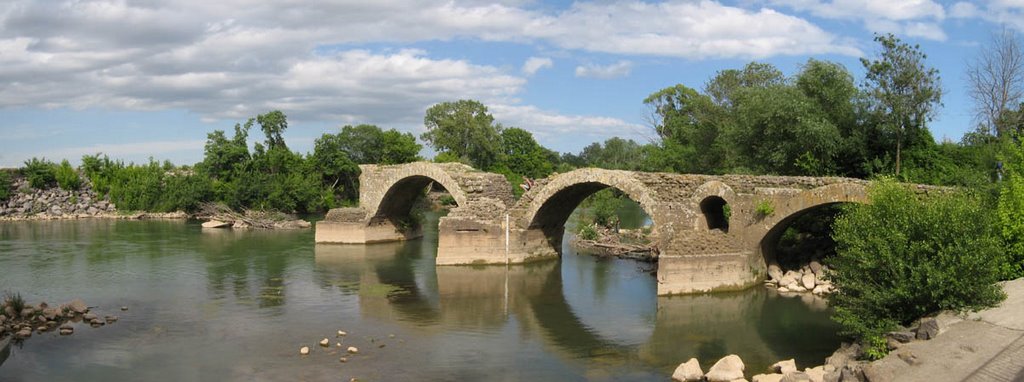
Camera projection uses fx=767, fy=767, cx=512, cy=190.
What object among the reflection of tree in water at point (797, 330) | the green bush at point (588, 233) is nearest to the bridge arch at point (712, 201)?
the reflection of tree in water at point (797, 330)

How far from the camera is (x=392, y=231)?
3428cm

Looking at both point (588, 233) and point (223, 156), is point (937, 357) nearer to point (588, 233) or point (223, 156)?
point (588, 233)

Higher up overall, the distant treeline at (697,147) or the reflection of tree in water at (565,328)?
the distant treeline at (697,147)

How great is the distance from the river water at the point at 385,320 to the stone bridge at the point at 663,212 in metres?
0.65

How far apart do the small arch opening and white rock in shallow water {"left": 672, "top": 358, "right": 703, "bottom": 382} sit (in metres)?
8.39

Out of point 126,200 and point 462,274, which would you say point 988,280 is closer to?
point 462,274

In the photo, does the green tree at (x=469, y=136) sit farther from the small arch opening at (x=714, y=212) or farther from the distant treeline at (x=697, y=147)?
the small arch opening at (x=714, y=212)

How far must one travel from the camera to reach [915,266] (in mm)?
12516

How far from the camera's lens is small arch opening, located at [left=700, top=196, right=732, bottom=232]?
2145cm

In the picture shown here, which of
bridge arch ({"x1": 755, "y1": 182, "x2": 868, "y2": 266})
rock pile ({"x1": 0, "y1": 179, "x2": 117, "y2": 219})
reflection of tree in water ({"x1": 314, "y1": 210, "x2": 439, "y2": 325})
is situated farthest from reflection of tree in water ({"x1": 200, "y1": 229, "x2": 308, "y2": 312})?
rock pile ({"x1": 0, "y1": 179, "x2": 117, "y2": 219})

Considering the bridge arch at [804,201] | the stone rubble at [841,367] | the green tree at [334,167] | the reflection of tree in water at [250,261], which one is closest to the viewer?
the stone rubble at [841,367]

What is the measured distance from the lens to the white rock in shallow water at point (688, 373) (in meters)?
13.0

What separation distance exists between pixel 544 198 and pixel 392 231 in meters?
11.4

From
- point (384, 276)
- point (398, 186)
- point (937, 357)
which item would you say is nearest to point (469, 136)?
point (398, 186)
